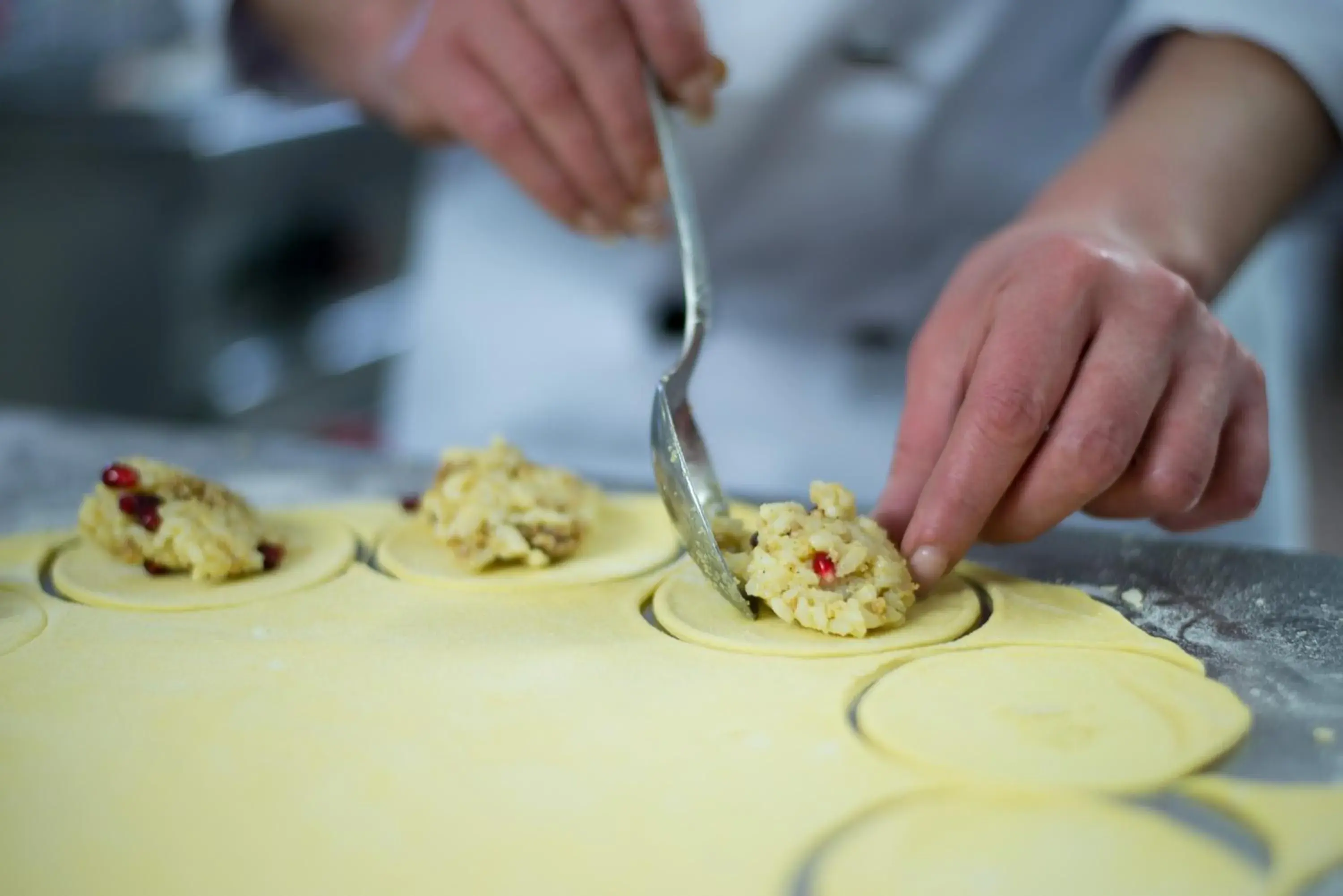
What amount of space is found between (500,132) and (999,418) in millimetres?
671

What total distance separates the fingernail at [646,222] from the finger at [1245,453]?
2.21ft

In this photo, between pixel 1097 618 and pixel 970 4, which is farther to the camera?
pixel 970 4

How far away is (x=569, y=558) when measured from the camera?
1190mm

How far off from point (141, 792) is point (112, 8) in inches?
92.9

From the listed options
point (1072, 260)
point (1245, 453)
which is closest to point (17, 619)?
point (1072, 260)

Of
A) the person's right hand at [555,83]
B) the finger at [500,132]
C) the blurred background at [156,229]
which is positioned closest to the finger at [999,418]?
the person's right hand at [555,83]

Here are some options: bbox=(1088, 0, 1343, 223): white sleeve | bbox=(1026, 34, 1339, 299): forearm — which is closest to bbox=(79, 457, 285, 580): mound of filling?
bbox=(1026, 34, 1339, 299): forearm

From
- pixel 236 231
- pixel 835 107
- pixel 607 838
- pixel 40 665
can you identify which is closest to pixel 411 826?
pixel 607 838

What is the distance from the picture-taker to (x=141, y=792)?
2.54 ft

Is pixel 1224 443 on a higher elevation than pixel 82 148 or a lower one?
higher

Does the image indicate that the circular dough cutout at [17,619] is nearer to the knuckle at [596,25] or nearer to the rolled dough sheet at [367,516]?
the rolled dough sheet at [367,516]

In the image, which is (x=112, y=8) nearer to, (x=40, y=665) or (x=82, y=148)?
(x=82, y=148)

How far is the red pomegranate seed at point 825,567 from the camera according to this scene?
97 cm

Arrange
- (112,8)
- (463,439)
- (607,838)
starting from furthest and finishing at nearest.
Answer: (112,8) < (463,439) < (607,838)
